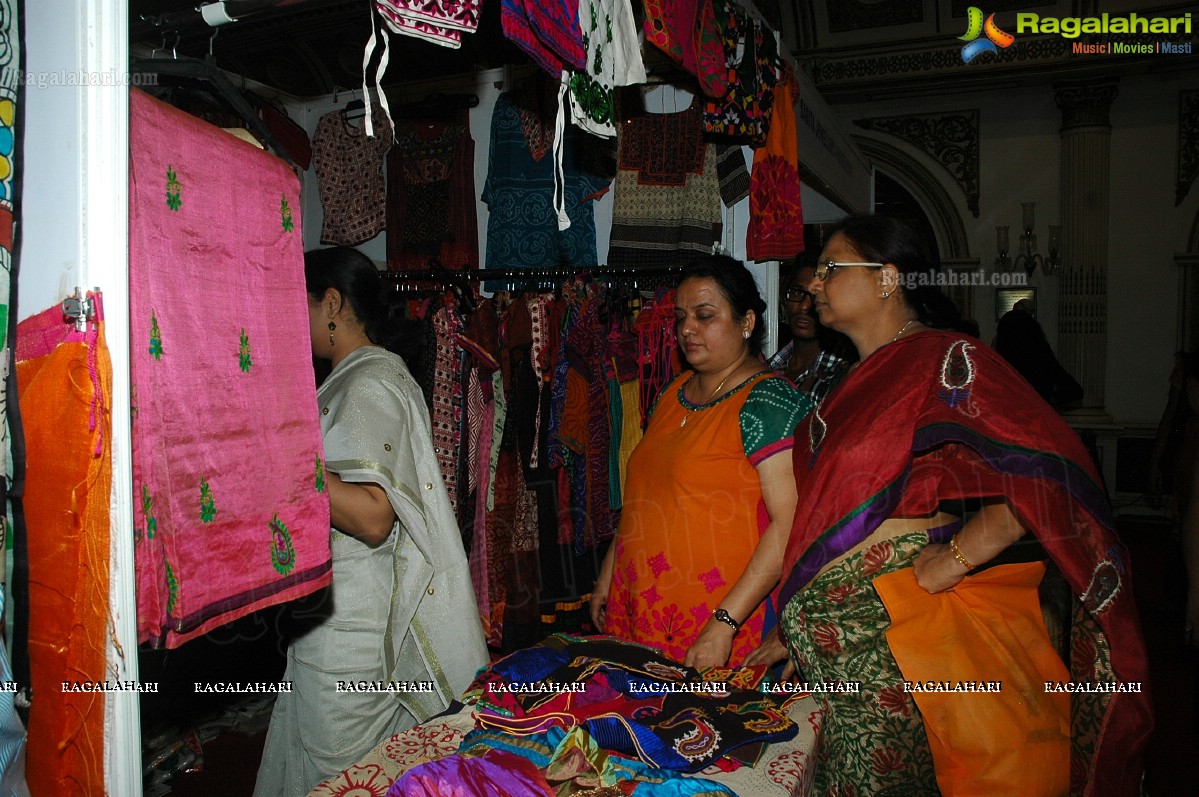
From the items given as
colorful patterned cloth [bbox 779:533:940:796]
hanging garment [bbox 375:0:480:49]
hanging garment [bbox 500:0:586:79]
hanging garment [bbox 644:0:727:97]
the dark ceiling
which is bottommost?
colorful patterned cloth [bbox 779:533:940:796]

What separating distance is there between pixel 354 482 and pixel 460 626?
460 mm

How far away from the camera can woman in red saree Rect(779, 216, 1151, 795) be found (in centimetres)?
166

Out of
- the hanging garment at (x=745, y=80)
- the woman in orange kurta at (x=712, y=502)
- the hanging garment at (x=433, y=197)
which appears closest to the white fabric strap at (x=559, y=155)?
the woman in orange kurta at (x=712, y=502)

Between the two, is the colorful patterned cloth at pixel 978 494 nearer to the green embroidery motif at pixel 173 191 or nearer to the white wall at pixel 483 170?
the green embroidery motif at pixel 173 191

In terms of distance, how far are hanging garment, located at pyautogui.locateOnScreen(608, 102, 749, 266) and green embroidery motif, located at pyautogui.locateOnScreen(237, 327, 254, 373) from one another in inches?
96.3

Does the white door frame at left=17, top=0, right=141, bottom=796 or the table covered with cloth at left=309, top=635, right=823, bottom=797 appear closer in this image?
the white door frame at left=17, top=0, right=141, bottom=796

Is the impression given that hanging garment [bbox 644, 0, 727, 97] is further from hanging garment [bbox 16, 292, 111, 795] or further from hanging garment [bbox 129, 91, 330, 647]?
hanging garment [bbox 16, 292, 111, 795]

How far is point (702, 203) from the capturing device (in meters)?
3.48

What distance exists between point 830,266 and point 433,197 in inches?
96.7

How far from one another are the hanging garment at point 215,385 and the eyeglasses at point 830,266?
1.28 m

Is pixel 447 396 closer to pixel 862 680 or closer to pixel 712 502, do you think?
pixel 712 502

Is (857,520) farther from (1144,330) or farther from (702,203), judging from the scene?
(1144,330)

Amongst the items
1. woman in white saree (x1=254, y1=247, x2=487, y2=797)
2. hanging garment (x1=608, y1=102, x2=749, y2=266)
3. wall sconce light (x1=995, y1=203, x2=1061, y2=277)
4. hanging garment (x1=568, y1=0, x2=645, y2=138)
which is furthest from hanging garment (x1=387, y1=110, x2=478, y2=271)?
wall sconce light (x1=995, y1=203, x2=1061, y2=277)

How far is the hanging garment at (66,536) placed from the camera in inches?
37.0
